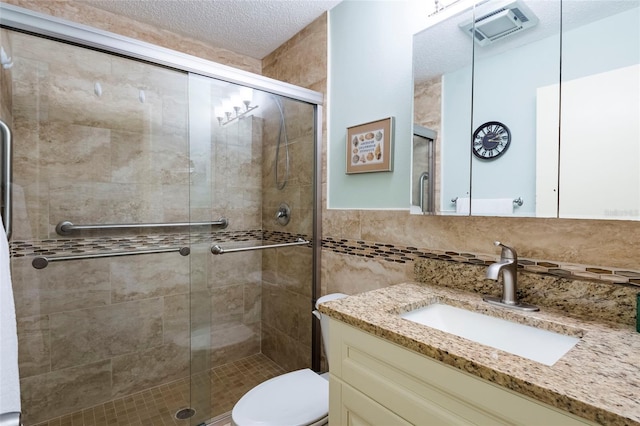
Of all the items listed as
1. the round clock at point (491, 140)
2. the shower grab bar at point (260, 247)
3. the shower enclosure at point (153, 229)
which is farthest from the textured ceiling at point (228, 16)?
the shower grab bar at point (260, 247)

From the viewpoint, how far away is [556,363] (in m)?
0.66

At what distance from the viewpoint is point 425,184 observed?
4.52ft

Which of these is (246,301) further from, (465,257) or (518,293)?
(518,293)

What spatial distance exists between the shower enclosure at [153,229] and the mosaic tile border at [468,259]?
0.31 meters

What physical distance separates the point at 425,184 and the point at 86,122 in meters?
1.86

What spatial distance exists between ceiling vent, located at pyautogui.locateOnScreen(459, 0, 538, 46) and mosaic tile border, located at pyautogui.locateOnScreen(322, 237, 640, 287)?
82 cm

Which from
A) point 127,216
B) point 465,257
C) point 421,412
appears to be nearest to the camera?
point 421,412

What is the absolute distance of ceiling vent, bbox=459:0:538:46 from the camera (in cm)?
107

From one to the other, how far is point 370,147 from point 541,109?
2.59ft

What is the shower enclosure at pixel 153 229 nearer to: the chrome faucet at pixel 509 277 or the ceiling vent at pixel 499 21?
the ceiling vent at pixel 499 21

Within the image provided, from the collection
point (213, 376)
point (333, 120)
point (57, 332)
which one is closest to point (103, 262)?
point (57, 332)

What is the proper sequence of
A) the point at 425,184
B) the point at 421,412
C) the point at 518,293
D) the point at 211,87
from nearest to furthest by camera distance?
the point at 421,412
the point at 518,293
the point at 425,184
the point at 211,87

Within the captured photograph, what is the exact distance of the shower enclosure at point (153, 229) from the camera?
5.19 feet

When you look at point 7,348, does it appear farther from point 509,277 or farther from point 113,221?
point 509,277
